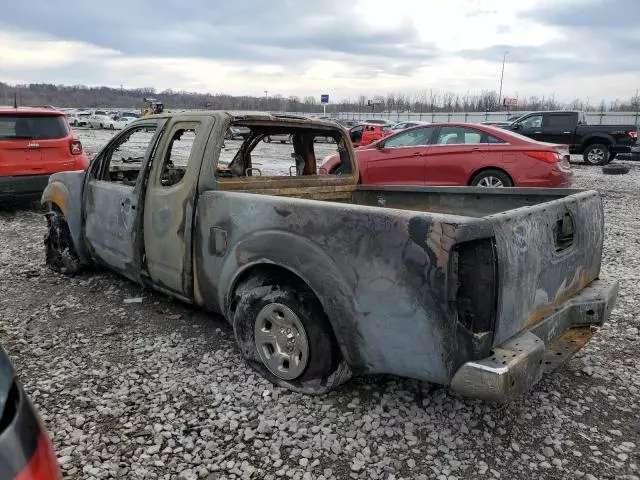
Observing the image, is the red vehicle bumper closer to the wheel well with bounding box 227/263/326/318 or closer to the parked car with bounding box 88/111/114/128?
the wheel well with bounding box 227/263/326/318

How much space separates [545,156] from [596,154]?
11.9m

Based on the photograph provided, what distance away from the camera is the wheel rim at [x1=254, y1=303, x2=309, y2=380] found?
9.95 ft

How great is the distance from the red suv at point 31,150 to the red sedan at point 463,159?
14.5 feet

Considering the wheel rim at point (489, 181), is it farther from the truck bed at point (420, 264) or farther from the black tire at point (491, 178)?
the truck bed at point (420, 264)

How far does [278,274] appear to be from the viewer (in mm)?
3207

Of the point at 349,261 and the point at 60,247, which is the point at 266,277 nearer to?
the point at 349,261

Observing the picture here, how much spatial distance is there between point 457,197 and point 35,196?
7.12 meters

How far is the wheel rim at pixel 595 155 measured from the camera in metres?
18.5

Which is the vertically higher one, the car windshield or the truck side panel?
the car windshield

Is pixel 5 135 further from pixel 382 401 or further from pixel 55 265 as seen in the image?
pixel 382 401

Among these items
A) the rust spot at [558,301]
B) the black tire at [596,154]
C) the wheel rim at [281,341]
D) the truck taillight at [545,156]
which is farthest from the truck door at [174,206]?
the black tire at [596,154]

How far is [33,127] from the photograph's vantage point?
8.51 metres

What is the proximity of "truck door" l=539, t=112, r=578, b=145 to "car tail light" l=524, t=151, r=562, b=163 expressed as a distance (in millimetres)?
10649

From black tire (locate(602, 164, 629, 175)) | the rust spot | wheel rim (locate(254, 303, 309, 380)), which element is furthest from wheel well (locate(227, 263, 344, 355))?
black tire (locate(602, 164, 629, 175))
